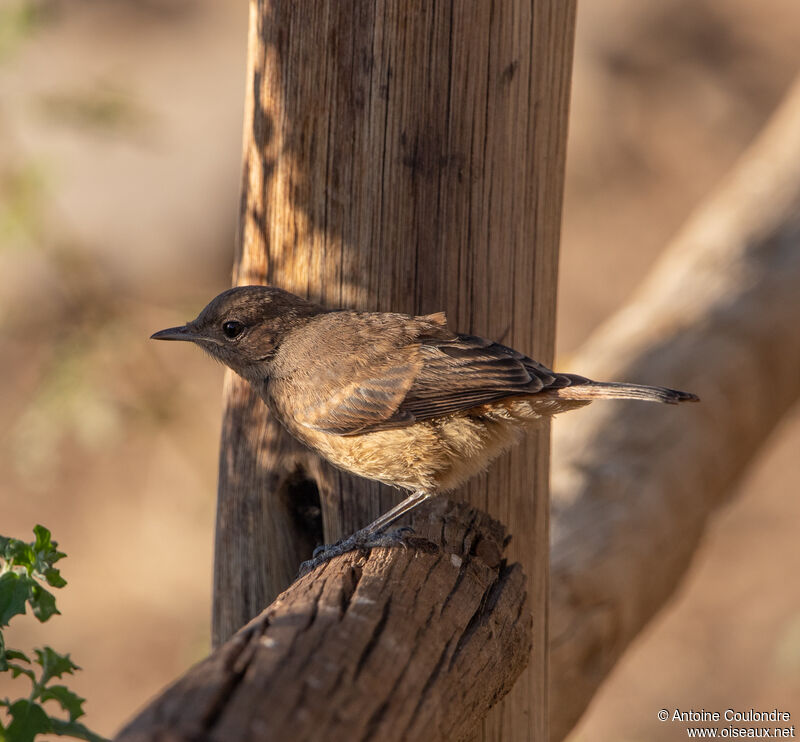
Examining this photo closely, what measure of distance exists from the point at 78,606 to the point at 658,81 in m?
9.45

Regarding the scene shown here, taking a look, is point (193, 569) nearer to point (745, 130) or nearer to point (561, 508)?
point (561, 508)

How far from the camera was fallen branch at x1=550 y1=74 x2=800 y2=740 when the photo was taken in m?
4.10

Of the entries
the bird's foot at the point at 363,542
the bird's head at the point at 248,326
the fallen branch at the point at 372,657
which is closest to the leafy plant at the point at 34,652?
the fallen branch at the point at 372,657

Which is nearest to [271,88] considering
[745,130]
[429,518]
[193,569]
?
[429,518]

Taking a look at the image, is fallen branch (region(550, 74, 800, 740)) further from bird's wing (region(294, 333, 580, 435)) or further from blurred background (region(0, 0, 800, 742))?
bird's wing (region(294, 333, 580, 435))

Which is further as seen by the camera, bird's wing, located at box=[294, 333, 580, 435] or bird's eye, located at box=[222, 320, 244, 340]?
bird's eye, located at box=[222, 320, 244, 340]

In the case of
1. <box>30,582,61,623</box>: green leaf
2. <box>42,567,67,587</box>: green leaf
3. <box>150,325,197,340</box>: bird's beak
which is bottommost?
<box>30,582,61,623</box>: green leaf

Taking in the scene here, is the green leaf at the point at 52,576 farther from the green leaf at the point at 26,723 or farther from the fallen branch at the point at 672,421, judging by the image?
the fallen branch at the point at 672,421

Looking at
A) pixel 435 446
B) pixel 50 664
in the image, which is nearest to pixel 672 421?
pixel 435 446

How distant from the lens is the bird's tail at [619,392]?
305 cm

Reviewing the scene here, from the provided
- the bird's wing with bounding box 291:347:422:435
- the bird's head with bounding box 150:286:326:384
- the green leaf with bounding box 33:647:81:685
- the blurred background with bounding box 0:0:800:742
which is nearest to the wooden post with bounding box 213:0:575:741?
the bird's head with bounding box 150:286:326:384

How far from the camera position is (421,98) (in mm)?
3225

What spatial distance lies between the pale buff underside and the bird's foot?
192mm

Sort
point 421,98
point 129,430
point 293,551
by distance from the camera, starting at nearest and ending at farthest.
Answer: point 421,98 → point 293,551 → point 129,430
